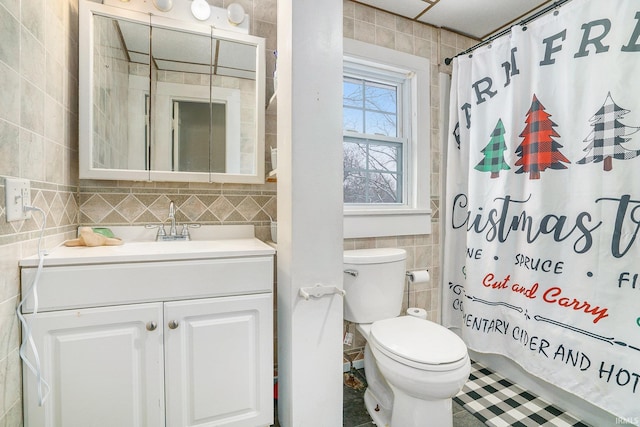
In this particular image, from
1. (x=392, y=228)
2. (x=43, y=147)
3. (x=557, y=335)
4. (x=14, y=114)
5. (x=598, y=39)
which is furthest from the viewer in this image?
(x=392, y=228)

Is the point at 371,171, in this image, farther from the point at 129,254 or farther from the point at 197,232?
the point at 129,254

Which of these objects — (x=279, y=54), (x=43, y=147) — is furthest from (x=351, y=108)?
(x=43, y=147)

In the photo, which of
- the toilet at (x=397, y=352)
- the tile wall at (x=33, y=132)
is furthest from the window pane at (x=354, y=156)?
the tile wall at (x=33, y=132)

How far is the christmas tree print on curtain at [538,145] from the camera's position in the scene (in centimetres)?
144

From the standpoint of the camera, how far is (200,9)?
1.45 meters

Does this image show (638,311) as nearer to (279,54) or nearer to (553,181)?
(553,181)

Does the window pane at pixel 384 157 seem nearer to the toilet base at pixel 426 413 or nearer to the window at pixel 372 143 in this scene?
the window at pixel 372 143

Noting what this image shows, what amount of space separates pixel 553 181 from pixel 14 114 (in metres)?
2.17

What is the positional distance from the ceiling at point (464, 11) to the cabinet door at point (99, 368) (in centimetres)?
210

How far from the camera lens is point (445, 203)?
2.09m

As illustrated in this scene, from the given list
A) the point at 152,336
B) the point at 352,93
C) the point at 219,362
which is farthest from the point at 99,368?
the point at 352,93

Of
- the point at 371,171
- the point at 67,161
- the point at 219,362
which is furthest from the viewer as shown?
the point at 371,171

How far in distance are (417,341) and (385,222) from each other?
800 mm

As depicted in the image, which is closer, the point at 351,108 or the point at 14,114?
the point at 14,114
